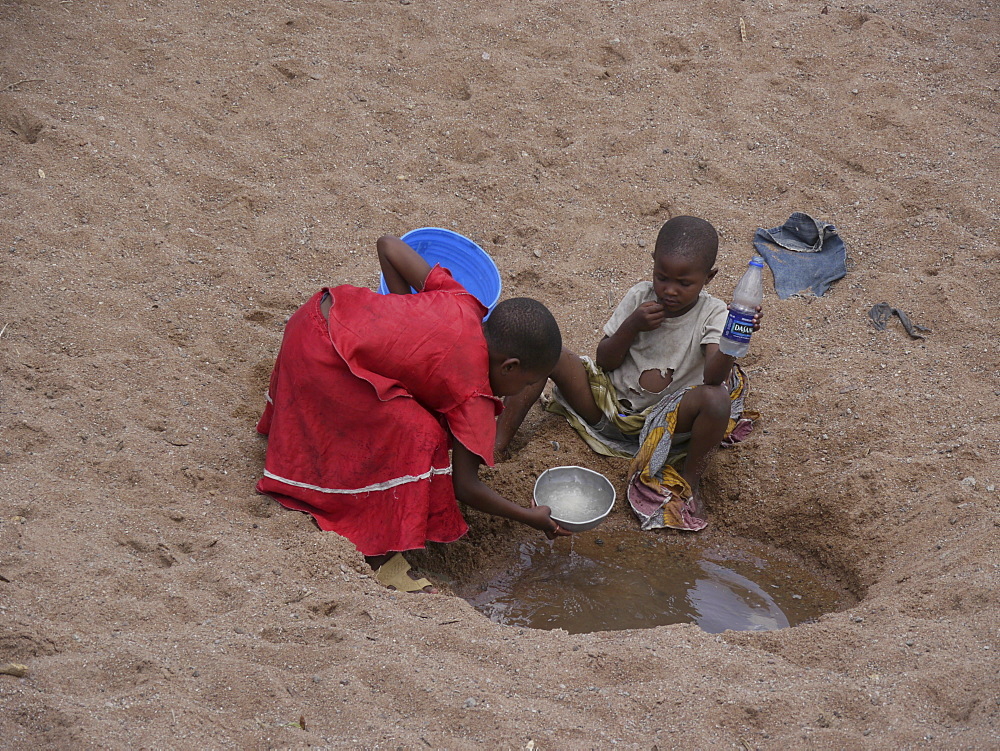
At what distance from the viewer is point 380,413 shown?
270 cm

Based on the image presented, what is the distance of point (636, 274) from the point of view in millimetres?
4105

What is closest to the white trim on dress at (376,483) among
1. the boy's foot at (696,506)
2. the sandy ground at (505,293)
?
the sandy ground at (505,293)

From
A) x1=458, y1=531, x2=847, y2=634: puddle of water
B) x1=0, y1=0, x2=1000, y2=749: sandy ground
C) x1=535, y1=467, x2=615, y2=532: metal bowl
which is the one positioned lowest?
x1=458, y1=531, x2=847, y2=634: puddle of water

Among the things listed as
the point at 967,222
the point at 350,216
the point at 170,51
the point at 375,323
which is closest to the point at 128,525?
the point at 375,323

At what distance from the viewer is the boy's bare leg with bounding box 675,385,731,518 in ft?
10.4

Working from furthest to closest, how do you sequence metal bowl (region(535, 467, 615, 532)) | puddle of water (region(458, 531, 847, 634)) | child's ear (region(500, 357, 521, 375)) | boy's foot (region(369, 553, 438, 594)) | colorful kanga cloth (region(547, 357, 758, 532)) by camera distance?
colorful kanga cloth (region(547, 357, 758, 532)) → metal bowl (region(535, 467, 615, 532)) → puddle of water (region(458, 531, 847, 634)) → boy's foot (region(369, 553, 438, 594)) → child's ear (region(500, 357, 521, 375))

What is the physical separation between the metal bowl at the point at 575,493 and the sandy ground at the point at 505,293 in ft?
0.66

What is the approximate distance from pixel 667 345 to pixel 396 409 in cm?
116

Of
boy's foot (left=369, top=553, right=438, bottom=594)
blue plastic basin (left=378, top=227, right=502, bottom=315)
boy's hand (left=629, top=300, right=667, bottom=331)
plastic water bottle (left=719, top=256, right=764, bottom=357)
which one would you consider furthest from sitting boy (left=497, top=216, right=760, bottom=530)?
boy's foot (left=369, top=553, right=438, bottom=594)

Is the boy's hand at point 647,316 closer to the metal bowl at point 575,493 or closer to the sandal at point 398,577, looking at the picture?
the metal bowl at point 575,493

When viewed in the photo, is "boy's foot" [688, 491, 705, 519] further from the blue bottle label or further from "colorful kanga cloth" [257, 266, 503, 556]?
"colorful kanga cloth" [257, 266, 503, 556]

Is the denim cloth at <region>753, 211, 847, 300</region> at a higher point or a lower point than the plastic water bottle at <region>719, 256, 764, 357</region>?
lower

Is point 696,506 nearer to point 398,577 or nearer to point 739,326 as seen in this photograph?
point 739,326

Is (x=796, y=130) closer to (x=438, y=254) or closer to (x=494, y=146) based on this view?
(x=494, y=146)
